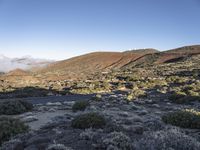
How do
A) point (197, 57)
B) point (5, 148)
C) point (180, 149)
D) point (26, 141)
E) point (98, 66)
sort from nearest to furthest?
point (180, 149)
point (5, 148)
point (26, 141)
point (197, 57)
point (98, 66)

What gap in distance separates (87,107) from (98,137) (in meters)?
12.6

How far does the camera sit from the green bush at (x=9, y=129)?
1295cm

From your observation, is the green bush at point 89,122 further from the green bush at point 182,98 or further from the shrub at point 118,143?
the green bush at point 182,98

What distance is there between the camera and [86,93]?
43.8 meters

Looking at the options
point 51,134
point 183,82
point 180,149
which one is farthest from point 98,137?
point 183,82

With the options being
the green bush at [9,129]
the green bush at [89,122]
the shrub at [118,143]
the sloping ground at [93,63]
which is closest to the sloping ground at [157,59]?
the sloping ground at [93,63]

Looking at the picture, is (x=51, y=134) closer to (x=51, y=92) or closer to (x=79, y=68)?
(x=51, y=92)

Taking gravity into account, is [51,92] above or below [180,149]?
below

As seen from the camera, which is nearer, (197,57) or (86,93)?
(86,93)

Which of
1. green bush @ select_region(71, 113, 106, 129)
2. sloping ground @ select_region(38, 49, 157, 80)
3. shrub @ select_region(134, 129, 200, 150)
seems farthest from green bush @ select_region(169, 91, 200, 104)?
sloping ground @ select_region(38, 49, 157, 80)

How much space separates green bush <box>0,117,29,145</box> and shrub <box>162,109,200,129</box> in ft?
20.2

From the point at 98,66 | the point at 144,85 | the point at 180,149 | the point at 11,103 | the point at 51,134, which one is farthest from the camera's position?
the point at 98,66

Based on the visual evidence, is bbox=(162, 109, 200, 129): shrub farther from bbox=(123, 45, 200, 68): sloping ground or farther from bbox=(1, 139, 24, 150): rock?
bbox=(123, 45, 200, 68): sloping ground

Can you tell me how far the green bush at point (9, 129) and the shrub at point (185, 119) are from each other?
6.15 m
